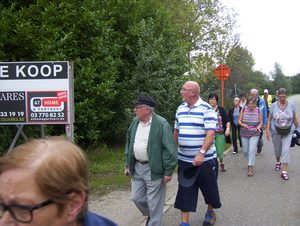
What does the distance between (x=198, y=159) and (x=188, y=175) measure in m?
0.31

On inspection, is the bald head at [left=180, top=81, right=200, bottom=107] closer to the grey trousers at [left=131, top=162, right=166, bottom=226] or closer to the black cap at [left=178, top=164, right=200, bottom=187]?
the black cap at [left=178, top=164, right=200, bottom=187]

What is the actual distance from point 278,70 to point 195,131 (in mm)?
117268

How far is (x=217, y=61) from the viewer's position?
76.7ft

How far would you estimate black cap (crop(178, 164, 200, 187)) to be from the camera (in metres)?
3.68

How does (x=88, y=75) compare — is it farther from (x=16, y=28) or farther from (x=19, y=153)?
(x=19, y=153)

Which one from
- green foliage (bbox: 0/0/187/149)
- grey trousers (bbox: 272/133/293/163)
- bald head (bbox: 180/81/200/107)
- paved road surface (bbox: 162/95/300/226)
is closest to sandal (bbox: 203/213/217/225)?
paved road surface (bbox: 162/95/300/226)

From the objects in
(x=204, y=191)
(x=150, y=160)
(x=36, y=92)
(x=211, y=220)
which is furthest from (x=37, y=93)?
(x=211, y=220)

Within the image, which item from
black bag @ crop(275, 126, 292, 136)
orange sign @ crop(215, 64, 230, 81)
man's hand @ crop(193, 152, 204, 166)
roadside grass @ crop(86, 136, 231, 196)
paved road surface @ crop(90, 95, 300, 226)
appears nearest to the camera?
man's hand @ crop(193, 152, 204, 166)

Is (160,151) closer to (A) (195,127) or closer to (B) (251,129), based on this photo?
(A) (195,127)

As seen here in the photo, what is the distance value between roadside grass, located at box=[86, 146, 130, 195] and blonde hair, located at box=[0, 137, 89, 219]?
4.24 m

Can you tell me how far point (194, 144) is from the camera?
3.75 meters

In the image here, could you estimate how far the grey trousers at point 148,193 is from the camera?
350 cm

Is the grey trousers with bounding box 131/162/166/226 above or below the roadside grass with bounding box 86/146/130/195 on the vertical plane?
above

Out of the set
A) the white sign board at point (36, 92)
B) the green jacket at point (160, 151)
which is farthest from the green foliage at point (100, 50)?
the green jacket at point (160, 151)
